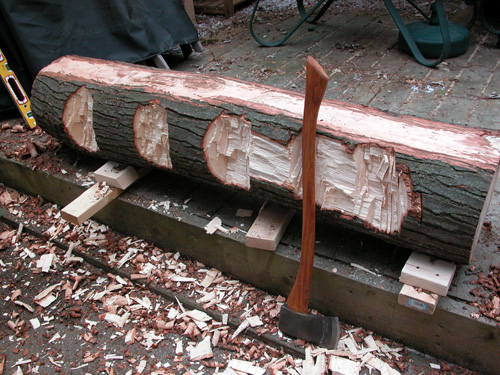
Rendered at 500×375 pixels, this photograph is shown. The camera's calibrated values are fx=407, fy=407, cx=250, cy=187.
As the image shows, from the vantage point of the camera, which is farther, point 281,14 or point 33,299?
point 281,14

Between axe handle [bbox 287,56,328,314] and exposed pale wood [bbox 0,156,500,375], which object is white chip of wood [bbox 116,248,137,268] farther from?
axe handle [bbox 287,56,328,314]

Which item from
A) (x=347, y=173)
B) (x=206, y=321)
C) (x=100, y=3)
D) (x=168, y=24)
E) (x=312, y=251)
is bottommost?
(x=206, y=321)

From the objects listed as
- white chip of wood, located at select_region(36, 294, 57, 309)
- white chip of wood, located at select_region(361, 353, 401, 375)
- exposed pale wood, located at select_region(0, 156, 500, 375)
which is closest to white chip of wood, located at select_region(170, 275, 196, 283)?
exposed pale wood, located at select_region(0, 156, 500, 375)

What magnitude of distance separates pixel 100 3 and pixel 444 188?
297 cm

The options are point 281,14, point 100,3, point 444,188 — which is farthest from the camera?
point 281,14

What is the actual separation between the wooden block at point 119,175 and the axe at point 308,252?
1082mm

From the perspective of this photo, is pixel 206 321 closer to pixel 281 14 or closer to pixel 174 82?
pixel 174 82

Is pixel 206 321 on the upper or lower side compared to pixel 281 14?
lower

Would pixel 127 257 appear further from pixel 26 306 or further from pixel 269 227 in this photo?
pixel 269 227

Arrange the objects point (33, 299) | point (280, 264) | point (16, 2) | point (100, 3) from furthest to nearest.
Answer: point (100, 3) < point (16, 2) < point (33, 299) < point (280, 264)

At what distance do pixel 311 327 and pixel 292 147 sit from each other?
770 millimetres

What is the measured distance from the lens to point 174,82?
6.72ft

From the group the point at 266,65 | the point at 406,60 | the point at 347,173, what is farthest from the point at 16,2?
the point at 406,60

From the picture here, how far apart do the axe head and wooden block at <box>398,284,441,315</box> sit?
314mm
